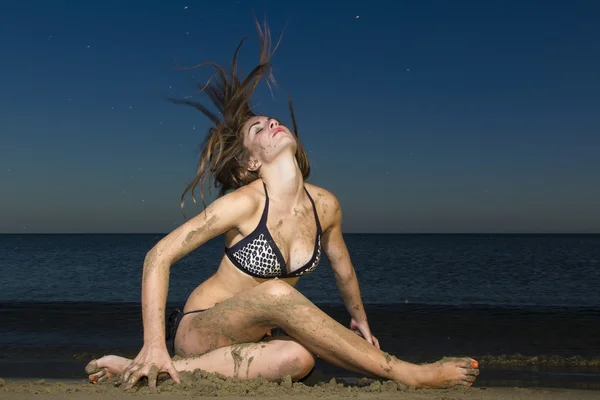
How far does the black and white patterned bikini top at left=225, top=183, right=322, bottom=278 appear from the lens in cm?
346

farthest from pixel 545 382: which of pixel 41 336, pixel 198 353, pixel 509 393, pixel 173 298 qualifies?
pixel 173 298

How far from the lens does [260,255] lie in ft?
11.4

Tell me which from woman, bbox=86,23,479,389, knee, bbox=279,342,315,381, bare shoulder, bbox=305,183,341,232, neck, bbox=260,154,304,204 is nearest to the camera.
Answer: woman, bbox=86,23,479,389

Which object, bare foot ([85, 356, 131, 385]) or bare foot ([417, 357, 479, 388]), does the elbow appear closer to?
bare foot ([417, 357, 479, 388])

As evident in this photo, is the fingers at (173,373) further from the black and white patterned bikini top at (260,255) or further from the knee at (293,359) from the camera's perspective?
the black and white patterned bikini top at (260,255)

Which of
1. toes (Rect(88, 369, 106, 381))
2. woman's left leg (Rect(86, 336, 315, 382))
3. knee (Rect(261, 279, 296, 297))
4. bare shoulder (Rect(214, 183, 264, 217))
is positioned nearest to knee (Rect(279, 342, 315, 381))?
woman's left leg (Rect(86, 336, 315, 382))

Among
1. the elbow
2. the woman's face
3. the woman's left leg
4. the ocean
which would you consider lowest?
the ocean

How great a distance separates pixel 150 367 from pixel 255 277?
822mm

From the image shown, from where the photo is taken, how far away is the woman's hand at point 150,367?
3.05 metres

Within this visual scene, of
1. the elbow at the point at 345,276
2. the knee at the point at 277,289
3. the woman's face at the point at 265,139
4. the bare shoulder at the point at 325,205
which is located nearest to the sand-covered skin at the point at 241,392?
the knee at the point at 277,289

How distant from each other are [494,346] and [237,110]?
4.42m

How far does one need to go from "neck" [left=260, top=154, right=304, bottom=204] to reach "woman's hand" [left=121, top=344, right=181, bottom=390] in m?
1.14

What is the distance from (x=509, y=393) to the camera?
11.2 ft

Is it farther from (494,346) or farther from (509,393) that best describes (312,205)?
(494,346)
